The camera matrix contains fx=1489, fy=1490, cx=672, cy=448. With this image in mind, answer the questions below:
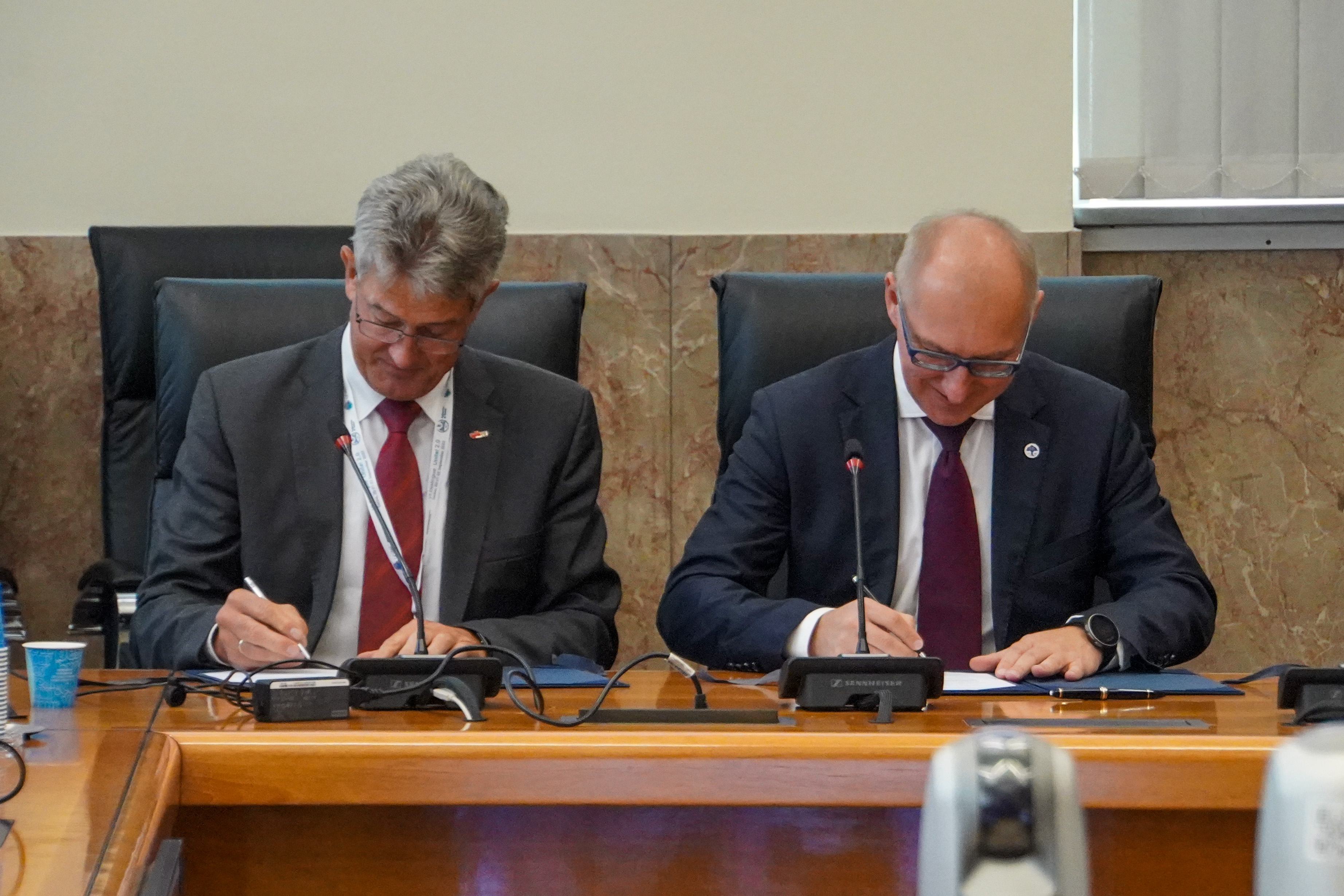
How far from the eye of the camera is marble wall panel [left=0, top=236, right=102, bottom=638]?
3018 millimetres

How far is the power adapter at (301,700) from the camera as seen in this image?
1379 millimetres

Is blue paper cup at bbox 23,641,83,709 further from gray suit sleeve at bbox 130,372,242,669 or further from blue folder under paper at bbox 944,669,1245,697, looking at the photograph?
blue folder under paper at bbox 944,669,1245,697

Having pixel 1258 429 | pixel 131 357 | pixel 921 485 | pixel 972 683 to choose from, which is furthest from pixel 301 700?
pixel 1258 429

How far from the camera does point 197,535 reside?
2.12m

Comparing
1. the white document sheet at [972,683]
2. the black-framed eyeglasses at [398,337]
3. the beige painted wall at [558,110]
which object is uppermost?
the beige painted wall at [558,110]

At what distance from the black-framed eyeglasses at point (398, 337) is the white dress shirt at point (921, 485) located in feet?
2.22

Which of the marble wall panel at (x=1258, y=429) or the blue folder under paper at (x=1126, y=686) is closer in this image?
the blue folder under paper at (x=1126, y=686)

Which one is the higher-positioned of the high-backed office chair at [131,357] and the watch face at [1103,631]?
the high-backed office chair at [131,357]

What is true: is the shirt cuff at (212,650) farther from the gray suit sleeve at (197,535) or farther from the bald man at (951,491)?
the bald man at (951,491)

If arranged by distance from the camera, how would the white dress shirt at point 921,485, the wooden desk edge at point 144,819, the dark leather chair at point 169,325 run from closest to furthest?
the wooden desk edge at point 144,819
the white dress shirt at point 921,485
the dark leather chair at point 169,325

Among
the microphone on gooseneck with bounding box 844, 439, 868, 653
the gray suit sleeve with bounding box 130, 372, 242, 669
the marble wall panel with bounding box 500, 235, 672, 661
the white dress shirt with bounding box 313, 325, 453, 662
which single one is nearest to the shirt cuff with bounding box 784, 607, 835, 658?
the microphone on gooseneck with bounding box 844, 439, 868, 653

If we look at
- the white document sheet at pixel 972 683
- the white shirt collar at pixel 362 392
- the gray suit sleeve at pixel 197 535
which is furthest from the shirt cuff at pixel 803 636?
the gray suit sleeve at pixel 197 535

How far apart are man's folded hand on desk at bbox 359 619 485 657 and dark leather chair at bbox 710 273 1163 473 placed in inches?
27.8

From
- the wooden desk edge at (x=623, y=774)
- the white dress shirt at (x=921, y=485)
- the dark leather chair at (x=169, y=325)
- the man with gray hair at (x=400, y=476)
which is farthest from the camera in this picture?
the dark leather chair at (x=169, y=325)
